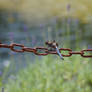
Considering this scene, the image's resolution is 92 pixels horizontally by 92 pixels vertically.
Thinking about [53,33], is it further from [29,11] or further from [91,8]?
[29,11]

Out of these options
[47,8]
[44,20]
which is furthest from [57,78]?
[47,8]

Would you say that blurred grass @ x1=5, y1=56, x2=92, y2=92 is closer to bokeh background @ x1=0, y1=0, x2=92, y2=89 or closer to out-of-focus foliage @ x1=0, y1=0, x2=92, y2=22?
bokeh background @ x1=0, y1=0, x2=92, y2=89

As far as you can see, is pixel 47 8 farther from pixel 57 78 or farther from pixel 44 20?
pixel 57 78

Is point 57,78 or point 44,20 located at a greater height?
point 44,20

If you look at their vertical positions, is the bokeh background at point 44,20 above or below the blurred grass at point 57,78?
above

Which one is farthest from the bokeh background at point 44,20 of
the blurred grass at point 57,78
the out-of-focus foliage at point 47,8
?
the blurred grass at point 57,78

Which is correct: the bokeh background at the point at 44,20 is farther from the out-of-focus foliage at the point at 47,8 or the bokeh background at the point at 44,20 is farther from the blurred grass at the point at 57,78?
the blurred grass at the point at 57,78

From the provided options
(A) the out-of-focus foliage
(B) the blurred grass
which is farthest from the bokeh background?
(B) the blurred grass

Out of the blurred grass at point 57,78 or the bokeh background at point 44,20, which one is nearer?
the blurred grass at point 57,78
